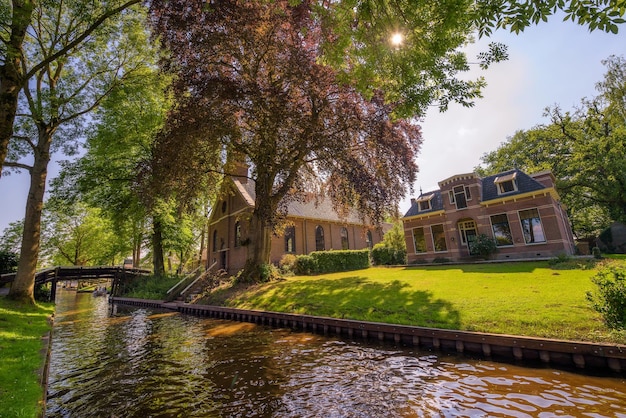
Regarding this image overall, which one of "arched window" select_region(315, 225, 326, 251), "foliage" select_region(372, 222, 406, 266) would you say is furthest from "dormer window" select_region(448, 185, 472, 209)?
"arched window" select_region(315, 225, 326, 251)

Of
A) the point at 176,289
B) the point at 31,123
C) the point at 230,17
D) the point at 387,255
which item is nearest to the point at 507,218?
the point at 387,255

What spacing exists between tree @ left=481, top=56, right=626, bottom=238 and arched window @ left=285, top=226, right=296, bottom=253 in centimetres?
2555

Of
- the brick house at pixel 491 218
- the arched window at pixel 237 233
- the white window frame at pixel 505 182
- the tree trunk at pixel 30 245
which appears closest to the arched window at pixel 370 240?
the brick house at pixel 491 218

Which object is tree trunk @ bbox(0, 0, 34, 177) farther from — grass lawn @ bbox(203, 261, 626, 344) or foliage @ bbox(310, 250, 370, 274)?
foliage @ bbox(310, 250, 370, 274)

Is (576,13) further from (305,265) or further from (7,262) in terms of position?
(7,262)

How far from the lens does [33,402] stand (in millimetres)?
4238

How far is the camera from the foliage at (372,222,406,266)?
26.9m

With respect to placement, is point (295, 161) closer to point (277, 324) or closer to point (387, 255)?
point (277, 324)

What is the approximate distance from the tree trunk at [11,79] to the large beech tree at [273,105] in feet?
19.8

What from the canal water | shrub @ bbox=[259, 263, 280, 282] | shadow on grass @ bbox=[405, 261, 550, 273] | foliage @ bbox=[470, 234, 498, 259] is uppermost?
foliage @ bbox=[470, 234, 498, 259]

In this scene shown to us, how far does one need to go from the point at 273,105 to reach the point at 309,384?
11.4 m

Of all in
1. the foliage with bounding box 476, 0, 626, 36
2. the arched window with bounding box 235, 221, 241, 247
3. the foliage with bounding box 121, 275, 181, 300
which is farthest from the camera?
the arched window with bounding box 235, 221, 241, 247

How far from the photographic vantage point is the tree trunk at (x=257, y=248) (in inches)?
727

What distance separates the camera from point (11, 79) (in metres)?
7.00
